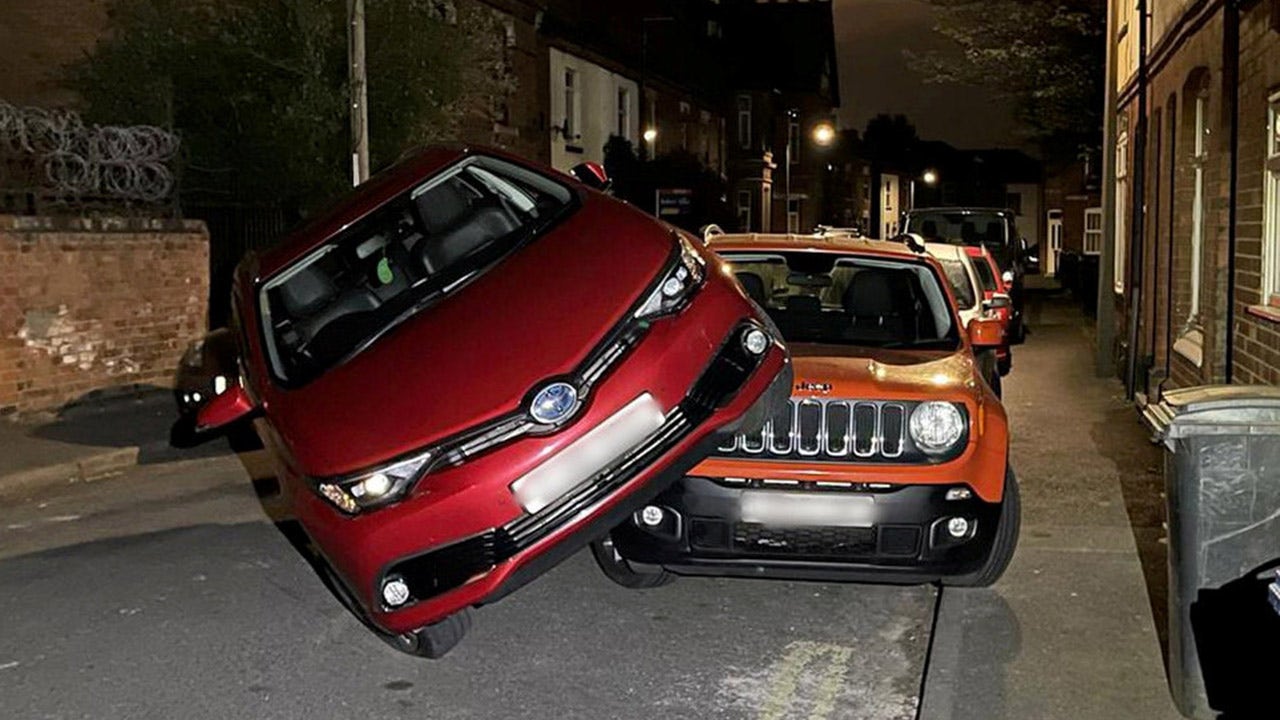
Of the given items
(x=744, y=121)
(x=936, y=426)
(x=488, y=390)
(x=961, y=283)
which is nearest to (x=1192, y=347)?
(x=961, y=283)

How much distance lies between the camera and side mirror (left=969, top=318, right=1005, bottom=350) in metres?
7.12

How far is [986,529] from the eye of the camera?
19.0ft

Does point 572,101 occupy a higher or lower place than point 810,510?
higher

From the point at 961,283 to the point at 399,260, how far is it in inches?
369

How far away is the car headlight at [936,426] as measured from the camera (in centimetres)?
573

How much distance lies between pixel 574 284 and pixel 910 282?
267cm

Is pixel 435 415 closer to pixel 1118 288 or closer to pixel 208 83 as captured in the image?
pixel 208 83

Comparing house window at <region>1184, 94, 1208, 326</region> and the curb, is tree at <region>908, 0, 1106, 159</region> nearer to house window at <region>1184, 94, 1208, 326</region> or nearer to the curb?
house window at <region>1184, 94, 1208, 326</region>

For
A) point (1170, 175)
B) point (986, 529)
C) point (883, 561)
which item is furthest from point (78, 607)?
point (1170, 175)

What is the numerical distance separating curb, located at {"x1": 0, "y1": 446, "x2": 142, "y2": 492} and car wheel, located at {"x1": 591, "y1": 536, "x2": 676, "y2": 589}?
561cm

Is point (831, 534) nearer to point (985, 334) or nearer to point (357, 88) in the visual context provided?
point (985, 334)

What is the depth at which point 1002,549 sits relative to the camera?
6.10 m

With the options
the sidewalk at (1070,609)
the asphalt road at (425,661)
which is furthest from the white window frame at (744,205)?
the asphalt road at (425,661)

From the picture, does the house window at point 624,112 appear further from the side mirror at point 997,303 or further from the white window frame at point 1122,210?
the side mirror at point 997,303
